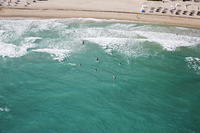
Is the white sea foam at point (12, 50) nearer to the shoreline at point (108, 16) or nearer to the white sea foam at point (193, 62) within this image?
the shoreline at point (108, 16)

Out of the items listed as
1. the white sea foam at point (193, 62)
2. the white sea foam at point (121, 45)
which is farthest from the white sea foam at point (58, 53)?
the white sea foam at point (193, 62)

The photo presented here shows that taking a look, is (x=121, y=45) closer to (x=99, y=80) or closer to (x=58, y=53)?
(x=99, y=80)

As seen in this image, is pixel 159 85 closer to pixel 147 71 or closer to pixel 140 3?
pixel 147 71

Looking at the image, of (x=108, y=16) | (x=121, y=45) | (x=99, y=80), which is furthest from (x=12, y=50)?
(x=108, y=16)

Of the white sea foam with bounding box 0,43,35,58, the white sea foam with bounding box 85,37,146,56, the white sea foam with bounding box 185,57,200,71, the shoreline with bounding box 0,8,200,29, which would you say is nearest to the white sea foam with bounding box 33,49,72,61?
the white sea foam with bounding box 0,43,35,58

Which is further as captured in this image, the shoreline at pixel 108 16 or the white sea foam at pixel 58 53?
the shoreline at pixel 108 16

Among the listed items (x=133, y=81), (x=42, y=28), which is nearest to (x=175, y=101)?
(x=133, y=81)
